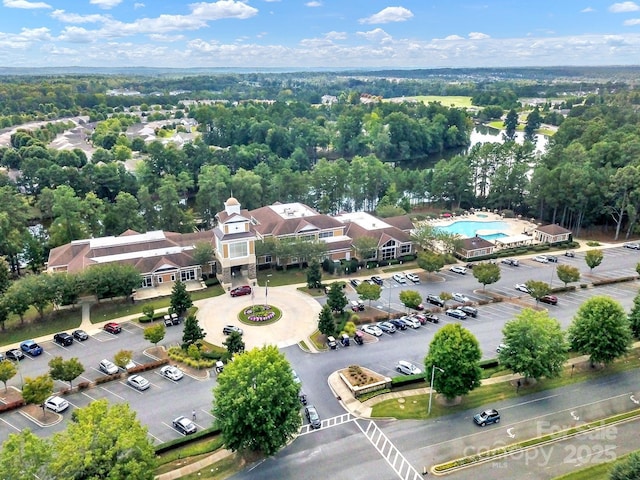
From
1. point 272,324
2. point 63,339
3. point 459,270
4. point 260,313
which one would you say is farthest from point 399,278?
point 63,339

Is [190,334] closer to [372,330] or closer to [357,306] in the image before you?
[372,330]

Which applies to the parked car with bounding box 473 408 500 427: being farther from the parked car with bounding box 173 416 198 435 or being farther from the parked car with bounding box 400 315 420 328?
the parked car with bounding box 173 416 198 435

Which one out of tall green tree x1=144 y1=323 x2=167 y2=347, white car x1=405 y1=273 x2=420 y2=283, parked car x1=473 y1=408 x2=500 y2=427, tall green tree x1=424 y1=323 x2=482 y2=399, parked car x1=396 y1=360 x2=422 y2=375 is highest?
tall green tree x1=424 y1=323 x2=482 y2=399

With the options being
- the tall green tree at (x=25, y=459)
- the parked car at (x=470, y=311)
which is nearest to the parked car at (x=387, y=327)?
the parked car at (x=470, y=311)

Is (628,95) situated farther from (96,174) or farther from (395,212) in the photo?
(96,174)

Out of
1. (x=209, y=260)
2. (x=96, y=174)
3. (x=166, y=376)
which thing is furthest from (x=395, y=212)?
(x=96, y=174)

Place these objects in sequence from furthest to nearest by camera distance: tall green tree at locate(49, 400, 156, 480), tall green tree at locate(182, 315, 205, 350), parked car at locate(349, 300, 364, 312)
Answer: parked car at locate(349, 300, 364, 312)
tall green tree at locate(182, 315, 205, 350)
tall green tree at locate(49, 400, 156, 480)

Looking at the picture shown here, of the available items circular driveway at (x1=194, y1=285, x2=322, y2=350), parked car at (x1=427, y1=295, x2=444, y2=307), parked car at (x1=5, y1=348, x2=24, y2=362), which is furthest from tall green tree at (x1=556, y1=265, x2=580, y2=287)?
parked car at (x1=5, y1=348, x2=24, y2=362)
